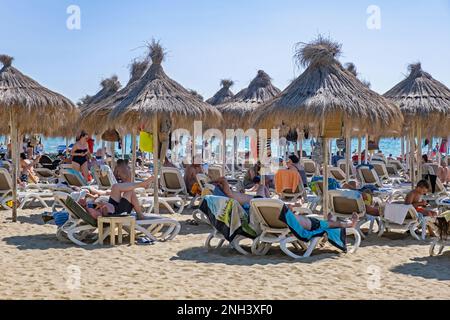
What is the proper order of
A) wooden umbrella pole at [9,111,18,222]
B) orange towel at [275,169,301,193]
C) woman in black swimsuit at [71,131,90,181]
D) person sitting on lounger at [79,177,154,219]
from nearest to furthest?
person sitting on lounger at [79,177,154,219], wooden umbrella pole at [9,111,18,222], orange towel at [275,169,301,193], woman in black swimsuit at [71,131,90,181]

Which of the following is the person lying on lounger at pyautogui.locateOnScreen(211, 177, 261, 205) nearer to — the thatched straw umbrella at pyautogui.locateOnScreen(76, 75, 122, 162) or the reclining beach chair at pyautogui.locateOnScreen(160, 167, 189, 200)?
the reclining beach chair at pyautogui.locateOnScreen(160, 167, 189, 200)

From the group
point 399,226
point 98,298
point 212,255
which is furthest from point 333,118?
point 98,298

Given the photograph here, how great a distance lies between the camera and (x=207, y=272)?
5500 millimetres

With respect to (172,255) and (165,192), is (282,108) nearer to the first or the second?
(172,255)

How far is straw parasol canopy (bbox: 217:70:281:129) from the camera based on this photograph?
46.6ft

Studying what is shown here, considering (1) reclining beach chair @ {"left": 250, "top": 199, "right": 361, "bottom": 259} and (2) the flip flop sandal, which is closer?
(1) reclining beach chair @ {"left": 250, "top": 199, "right": 361, "bottom": 259}

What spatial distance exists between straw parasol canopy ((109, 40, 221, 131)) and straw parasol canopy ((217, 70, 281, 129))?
4.28 m

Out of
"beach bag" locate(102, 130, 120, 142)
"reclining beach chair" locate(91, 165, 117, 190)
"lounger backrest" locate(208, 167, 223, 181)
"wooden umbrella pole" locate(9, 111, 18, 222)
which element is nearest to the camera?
"wooden umbrella pole" locate(9, 111, 18, 222)

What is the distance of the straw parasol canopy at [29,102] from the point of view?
919 centimetres

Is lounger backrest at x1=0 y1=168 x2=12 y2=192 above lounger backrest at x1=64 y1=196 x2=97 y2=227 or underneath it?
above

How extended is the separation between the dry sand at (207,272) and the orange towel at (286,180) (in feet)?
8.46

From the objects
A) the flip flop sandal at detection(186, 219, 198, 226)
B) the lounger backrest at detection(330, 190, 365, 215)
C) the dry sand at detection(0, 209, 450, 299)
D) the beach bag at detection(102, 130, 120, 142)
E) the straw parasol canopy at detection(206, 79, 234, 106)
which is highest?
the straw parasol canopy at detection(206, 79, 234, 106)

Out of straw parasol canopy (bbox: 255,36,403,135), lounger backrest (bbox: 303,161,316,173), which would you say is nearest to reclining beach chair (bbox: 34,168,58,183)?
lounger backrest (bbox: 303,161,316,173)
